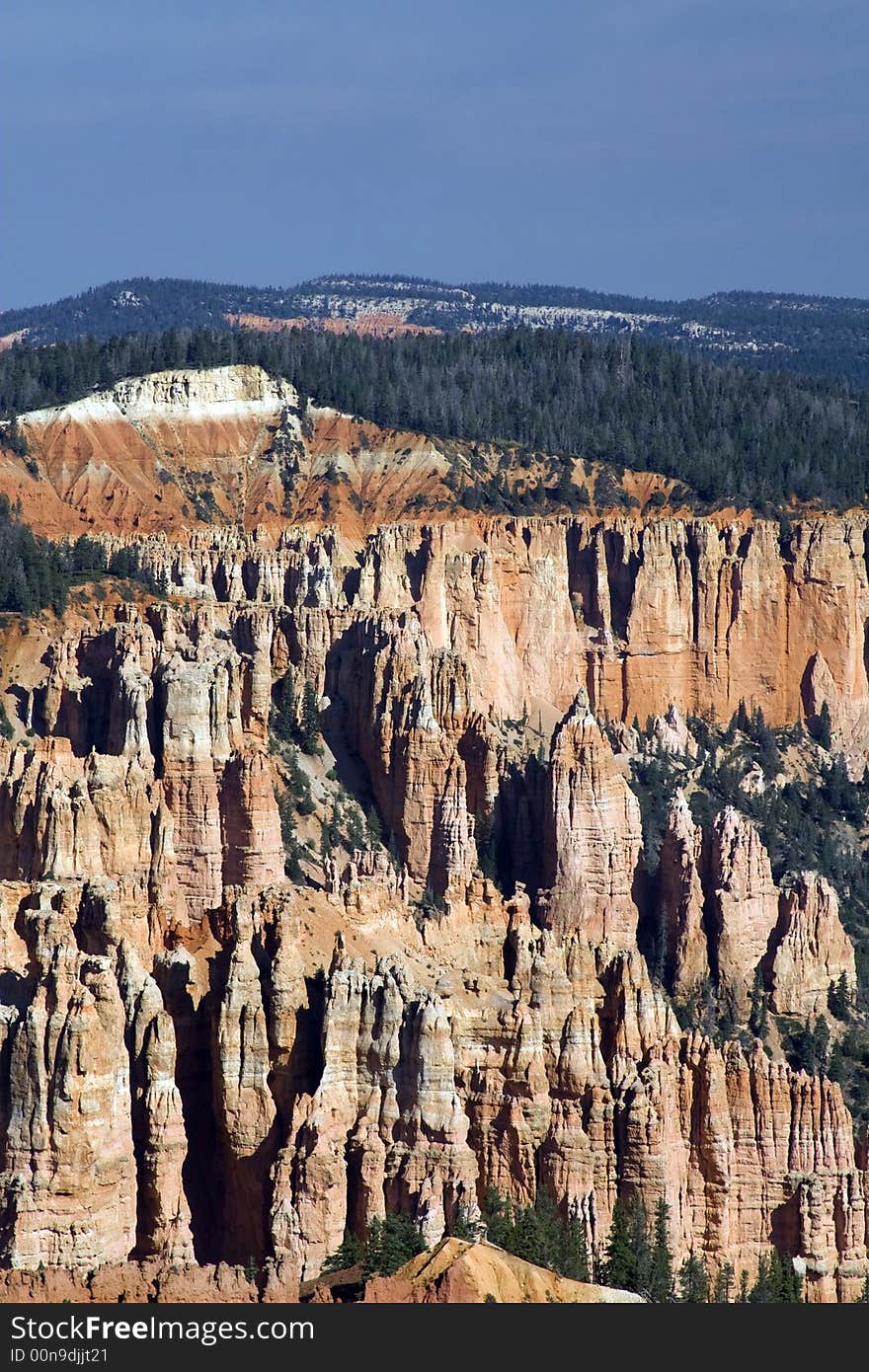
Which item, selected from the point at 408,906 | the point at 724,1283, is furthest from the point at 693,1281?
the point at 408,906

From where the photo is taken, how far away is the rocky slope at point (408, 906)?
5441cm

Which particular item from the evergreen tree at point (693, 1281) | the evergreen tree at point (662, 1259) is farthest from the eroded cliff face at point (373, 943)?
the evergreen tree at point (693, 1281)

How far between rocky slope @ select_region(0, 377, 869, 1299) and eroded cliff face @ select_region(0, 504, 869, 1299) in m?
0.10

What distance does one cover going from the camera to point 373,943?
204ft

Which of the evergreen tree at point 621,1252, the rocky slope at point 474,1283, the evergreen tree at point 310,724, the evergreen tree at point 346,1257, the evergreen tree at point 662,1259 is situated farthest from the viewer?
the evergreen tree at point 310,724

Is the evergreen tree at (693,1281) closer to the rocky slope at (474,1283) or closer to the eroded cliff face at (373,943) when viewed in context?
the eroded cliff face at (373,943)

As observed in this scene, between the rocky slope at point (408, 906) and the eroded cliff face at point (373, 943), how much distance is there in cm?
10

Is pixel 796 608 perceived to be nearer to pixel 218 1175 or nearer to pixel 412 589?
pixel 412 589

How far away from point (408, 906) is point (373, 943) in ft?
23.6

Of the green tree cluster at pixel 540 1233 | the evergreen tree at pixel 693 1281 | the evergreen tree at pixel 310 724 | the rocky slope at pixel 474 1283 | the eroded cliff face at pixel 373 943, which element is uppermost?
the evergreen tree at pixel 310 724

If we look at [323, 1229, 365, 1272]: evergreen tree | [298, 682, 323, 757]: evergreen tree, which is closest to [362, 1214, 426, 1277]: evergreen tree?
[323, 1229, 365, 1272]: evergreen tree

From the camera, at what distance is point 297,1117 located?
5550 centimetres

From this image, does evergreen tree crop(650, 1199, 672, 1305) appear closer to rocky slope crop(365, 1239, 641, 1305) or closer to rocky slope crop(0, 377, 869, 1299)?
rocky slope crop(0, 377, 869, 1299)

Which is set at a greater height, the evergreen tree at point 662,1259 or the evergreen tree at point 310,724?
the evergreen tree at point 310,724
